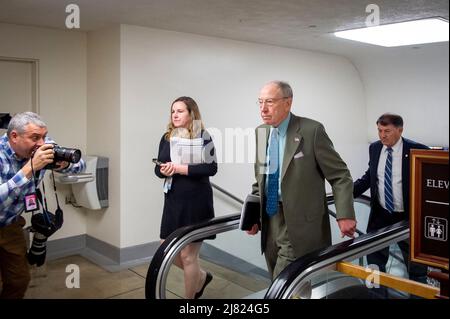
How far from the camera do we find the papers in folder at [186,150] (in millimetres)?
2455

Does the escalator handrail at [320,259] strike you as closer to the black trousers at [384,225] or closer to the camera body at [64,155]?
the black trousers at [384,225]

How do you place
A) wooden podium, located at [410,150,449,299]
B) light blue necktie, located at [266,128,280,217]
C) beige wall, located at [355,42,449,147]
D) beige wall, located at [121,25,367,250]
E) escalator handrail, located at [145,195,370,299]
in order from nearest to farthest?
wooden podium, located at [410,150,449,299] < escalator handrail, located at [145,195,370,299] < light blue necktie, located at [266,128,280,217] < beige wall, located at [121,25,367,250] < beige wall, located at [355,42,449,147]

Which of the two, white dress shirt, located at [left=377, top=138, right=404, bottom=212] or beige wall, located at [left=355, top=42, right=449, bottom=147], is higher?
beige wall, located at [left=355, top=42, right=449, bottom=147]

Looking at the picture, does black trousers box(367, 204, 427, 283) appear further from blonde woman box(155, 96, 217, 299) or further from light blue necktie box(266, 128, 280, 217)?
blonde woman box(155, 96, 217, 299)

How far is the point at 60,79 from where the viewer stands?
100 inches

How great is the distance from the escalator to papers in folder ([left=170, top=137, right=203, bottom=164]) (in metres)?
0.54

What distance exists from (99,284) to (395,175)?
1.97 metres

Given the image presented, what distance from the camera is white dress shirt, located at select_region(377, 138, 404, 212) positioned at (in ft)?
7.99

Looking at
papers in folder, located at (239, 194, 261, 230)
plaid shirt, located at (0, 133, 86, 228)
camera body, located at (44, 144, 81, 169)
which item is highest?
camera body, located at (44, 144, 81, 169)

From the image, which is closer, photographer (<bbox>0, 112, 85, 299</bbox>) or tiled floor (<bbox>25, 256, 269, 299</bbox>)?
photographer (<bbox>0, 112, 85, 299</bbox>)

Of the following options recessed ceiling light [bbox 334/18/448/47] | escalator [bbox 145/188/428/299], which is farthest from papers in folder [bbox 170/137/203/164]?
recessed ceiling light [bbox 334/18/448/47]

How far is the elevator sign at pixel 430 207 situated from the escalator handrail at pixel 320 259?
0.36 metres

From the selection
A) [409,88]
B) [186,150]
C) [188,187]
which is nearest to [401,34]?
[409,88]
